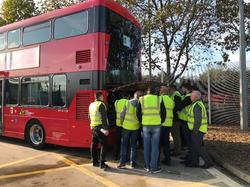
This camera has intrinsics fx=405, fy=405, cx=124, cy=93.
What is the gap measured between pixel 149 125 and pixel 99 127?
4.07ft

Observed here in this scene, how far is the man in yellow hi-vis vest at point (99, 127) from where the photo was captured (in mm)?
9500

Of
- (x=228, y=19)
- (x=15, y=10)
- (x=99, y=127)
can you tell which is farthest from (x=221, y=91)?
(x=15, y=10)

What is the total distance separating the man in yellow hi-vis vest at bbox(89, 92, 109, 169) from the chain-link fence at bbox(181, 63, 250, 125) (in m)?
9.52

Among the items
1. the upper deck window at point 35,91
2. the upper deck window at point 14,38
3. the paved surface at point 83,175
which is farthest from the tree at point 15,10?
the paved surface at point 83,175

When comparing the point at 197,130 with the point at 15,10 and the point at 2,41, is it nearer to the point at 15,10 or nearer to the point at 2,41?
the point at 2,41

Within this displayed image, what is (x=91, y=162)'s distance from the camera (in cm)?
1035

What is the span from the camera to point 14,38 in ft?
44.0

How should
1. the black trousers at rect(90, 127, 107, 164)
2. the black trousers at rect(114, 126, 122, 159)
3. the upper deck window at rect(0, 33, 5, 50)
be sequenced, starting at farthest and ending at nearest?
1. the upper deck window at rect(0, 33, 5, 50)
2. the black trousers at rect(114, 126, 122, 159)
3. the black trousers at rect(90, 127, 107, 164)

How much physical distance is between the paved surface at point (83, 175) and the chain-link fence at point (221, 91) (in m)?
8.13

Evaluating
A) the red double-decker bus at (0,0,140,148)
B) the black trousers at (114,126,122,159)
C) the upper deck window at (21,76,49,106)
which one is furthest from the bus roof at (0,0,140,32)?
the black trousers at (114,126,122,159)

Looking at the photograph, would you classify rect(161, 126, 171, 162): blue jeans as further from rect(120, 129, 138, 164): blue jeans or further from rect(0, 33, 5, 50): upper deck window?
rect(0, 33, 5, 50): upper deck window

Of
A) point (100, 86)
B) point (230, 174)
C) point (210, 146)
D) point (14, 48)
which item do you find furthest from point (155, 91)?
point (14, 48)

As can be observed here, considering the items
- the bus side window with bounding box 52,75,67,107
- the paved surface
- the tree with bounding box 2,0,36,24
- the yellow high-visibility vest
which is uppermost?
the tree with bounding box 2,0,36,24

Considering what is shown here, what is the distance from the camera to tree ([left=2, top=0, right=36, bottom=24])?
27016 mm
